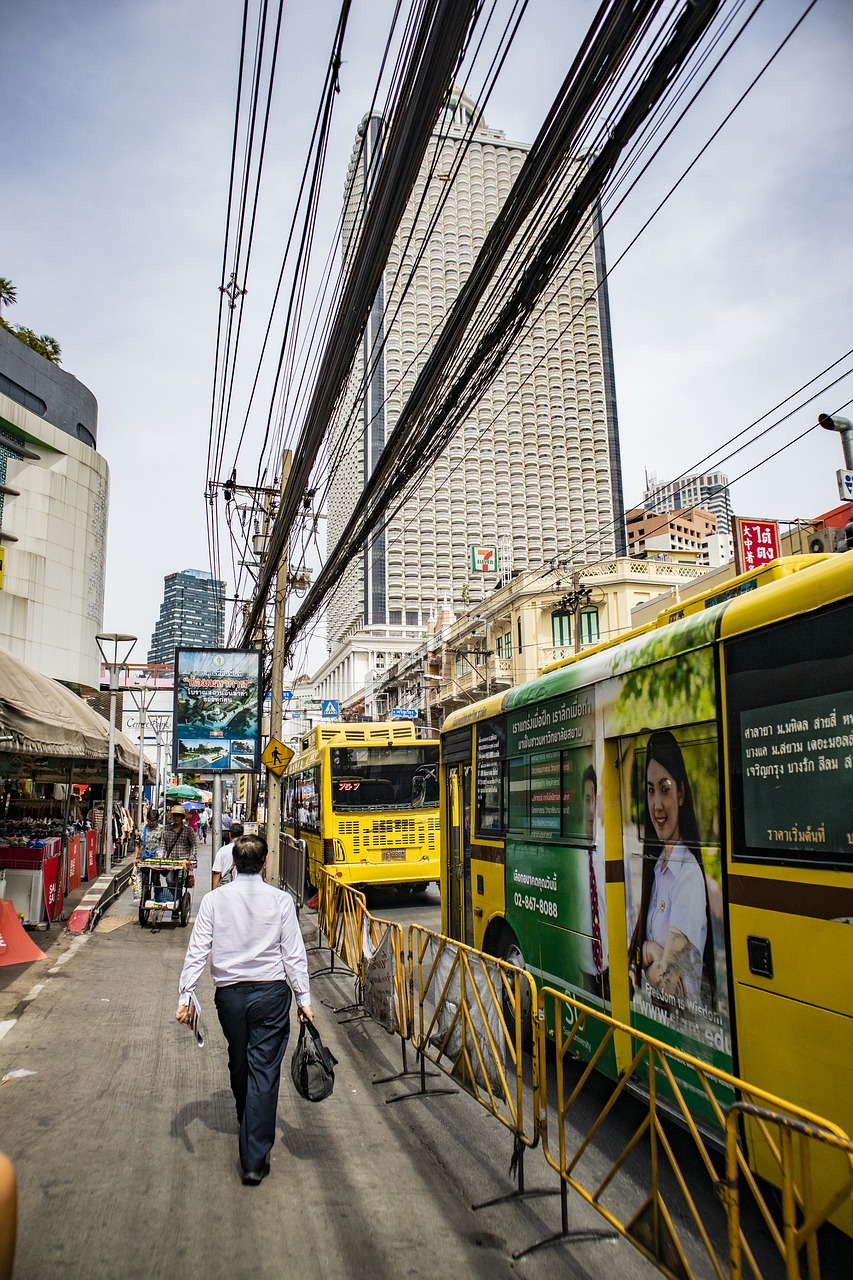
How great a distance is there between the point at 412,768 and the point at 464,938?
7735mm

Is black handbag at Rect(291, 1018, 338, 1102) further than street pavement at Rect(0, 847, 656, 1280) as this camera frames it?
Yes

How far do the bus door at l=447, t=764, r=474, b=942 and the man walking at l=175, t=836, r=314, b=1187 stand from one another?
3.61 m

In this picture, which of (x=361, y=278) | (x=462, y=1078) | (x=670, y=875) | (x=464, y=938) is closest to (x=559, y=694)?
(x=670, y=875)

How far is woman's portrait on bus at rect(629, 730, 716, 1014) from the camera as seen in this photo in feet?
13.9

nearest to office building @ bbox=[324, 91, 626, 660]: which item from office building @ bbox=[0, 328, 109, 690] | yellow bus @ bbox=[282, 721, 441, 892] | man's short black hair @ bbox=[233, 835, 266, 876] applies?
office building @ bbox=[0, 328, 109, 690]

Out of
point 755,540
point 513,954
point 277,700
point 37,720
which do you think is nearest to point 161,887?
point 37,720

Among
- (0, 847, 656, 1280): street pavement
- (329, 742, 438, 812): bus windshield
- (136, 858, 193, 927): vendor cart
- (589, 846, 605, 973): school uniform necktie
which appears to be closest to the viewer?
(0, 847, 656, 1280): street pavement

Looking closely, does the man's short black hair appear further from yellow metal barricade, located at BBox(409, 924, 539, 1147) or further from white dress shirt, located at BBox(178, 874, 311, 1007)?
yellow metal barricade, located at BBox(409, 924, 539, 1147)

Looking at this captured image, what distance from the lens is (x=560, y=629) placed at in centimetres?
4631

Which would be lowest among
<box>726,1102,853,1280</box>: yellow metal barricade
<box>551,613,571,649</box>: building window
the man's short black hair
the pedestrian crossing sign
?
<box>726,1102,853,1280</box>: yellow metal barricade

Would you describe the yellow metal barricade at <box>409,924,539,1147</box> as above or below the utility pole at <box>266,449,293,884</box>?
below

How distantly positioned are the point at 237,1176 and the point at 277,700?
62.1 feet

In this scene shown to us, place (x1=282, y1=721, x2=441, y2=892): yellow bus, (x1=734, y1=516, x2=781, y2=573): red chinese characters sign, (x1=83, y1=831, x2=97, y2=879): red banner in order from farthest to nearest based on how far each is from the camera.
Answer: (x1=734, y1=516, x2=781, y2=573): red chinese characters sign → (x1=83, y1=831, x2=97, y2=879): red banner → (x1=282, y1=721, x2=441, y2=892): yellow bus

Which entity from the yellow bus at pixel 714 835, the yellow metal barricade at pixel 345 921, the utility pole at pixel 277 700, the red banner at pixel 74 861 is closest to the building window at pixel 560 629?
the utility pole at pixel 277 700
